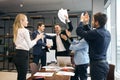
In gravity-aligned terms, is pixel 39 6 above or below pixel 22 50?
above

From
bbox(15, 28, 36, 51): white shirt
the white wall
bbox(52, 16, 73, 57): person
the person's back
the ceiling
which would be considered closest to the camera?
the person's back

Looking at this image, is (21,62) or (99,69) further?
(21,62)

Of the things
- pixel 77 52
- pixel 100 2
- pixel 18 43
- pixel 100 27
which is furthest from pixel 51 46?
pixel 100 2

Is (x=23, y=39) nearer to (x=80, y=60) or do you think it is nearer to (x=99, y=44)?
(x=80, y=60)

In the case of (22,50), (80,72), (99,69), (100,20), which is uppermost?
(100,20)

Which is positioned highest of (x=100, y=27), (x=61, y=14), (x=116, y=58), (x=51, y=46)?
(x=61, y=14)

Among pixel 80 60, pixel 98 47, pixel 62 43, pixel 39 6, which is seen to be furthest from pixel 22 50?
pixel 39 6

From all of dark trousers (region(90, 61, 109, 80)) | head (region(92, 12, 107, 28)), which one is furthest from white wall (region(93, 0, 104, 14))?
dark trousers (region(90, 61, 109, 80))

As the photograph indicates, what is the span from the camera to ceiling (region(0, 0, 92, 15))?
324 inches

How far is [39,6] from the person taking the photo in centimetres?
927

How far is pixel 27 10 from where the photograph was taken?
10406 mm

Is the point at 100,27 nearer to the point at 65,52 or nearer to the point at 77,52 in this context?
the point at 77,52

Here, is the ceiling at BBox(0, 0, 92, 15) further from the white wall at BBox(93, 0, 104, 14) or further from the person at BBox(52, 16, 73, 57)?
the person at BBox(52, 16, 73, 57)

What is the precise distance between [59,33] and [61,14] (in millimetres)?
726
